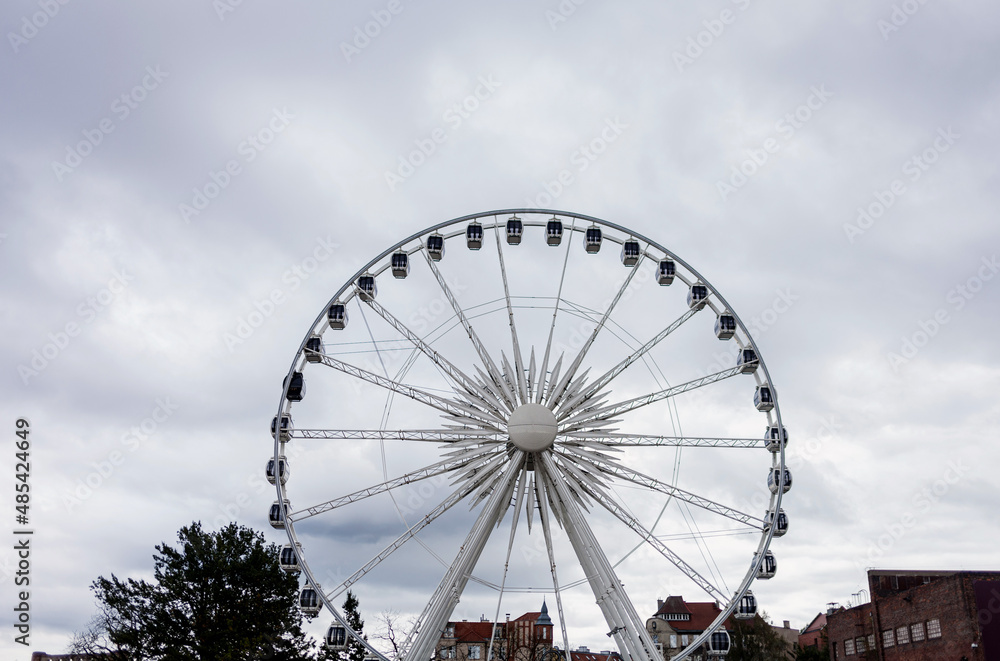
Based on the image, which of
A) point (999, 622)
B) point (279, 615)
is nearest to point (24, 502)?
point (279, 615)

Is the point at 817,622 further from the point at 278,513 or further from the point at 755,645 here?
the point at 278,513

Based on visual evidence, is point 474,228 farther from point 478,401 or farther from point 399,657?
point 399,657

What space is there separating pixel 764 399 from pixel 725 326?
2.97 meters

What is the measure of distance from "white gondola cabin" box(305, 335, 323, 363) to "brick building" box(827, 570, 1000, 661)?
34.1 metres

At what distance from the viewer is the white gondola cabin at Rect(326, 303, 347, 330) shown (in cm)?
3091

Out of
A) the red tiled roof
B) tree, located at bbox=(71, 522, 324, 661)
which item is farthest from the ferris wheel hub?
the red tiled roof

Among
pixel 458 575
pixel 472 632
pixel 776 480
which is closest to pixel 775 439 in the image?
pixel 776 480

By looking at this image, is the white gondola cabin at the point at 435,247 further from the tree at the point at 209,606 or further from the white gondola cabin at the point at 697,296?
the tree at the point at 209,606

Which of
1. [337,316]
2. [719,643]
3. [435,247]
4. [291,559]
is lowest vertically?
[719,643]

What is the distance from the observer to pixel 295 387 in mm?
30062

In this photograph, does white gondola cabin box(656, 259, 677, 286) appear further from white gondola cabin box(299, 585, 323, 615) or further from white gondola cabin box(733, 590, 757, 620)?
white gondola cabin box(299, 585, 323, 615)

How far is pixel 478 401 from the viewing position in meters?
27.3

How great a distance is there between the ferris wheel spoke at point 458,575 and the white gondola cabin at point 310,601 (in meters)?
3.09

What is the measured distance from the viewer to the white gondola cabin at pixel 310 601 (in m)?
27.0
